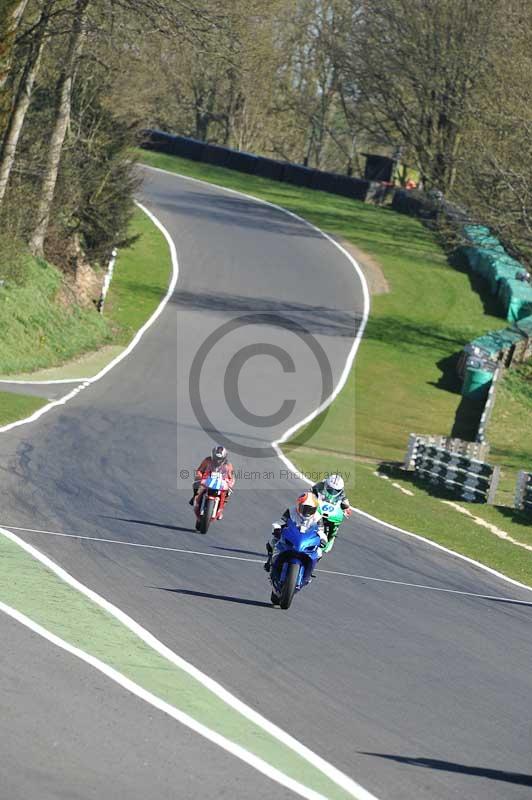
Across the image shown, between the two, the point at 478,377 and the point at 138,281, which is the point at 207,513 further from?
the point at 138,281

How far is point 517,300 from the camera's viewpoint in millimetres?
45500

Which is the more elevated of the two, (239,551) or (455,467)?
(455,467)

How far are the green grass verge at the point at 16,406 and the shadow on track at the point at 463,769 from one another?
15648 mm

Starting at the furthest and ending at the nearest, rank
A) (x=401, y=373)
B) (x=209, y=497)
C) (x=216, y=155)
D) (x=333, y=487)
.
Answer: (x=216, y=155) < (x=401, y=373) < (x=209, y=497) < (x=333, y=487)

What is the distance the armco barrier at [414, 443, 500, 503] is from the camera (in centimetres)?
2483

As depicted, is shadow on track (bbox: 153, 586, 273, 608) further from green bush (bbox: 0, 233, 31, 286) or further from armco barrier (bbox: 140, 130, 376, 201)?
armco barrier (bbox: 140, 130, 376, 201)

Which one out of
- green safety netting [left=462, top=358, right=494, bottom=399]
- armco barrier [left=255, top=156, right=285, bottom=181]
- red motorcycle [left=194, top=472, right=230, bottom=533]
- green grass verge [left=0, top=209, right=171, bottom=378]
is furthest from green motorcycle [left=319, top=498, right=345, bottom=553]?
armco barrier [left=255, top=156, right=285, bottom=181]

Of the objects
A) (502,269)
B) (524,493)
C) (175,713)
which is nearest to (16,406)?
(524,493)

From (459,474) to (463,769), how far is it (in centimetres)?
1769

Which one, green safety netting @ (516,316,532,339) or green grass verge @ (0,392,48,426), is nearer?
green grass verge @ (0,392,48,426)

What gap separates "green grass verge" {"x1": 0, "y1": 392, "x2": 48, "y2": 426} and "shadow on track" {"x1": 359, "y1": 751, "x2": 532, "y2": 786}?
1565 centimetres

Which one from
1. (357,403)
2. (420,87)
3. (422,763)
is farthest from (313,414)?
A: (420,87)

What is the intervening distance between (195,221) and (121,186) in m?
11.9

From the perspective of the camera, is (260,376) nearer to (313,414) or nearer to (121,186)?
(313,414)
